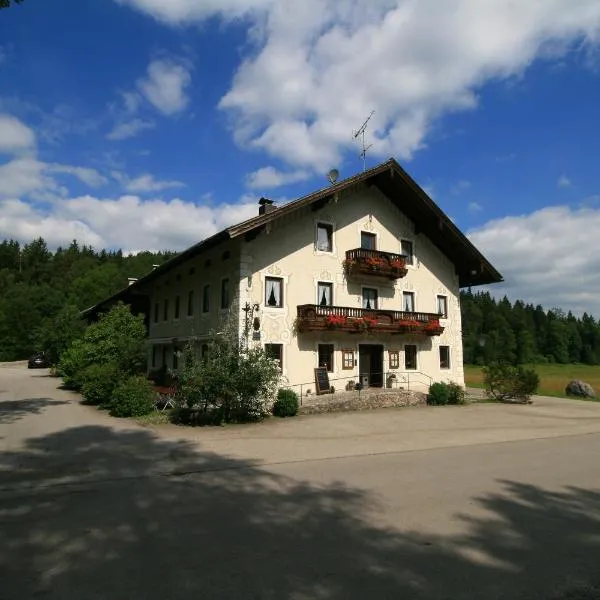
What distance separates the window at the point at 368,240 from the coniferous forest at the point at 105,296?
6395cm

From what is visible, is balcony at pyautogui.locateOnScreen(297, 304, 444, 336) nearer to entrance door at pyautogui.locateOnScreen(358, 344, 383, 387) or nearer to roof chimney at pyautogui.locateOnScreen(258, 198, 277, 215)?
entrance door at pyautogui.locateOnScreen(358, 344, 383, 387)

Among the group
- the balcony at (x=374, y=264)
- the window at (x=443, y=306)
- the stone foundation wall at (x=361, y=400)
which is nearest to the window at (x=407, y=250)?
the balcony at (x=374, y=264)

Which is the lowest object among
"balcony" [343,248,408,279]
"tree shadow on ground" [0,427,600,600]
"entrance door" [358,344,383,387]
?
"tree shadow on ground" [0,427,600,600]

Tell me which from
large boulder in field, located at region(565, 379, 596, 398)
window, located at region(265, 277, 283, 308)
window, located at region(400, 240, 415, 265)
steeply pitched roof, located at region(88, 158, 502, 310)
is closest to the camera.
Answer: steeply pitched roof, located at region(88, 158, 502, 310)

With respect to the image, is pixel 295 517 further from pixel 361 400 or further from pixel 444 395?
pixel 444 395

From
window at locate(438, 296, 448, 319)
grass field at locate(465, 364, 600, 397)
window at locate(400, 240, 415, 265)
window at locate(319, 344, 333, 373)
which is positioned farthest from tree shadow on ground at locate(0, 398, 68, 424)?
grass field at locate(465, 364, 600, 397)

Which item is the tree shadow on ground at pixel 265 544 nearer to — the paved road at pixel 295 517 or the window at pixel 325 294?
the paved road at pixel 295 517

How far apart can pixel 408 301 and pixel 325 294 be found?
5.49m

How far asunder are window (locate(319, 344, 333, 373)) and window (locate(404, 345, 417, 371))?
487 cm

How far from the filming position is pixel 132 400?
17.3 meters

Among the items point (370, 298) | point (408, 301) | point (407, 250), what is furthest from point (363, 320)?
point (407, 250)

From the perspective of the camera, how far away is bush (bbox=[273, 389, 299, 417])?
18.9 meters

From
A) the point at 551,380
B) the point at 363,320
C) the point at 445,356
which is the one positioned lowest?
the point at 551,380

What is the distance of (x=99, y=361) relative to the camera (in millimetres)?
22938
